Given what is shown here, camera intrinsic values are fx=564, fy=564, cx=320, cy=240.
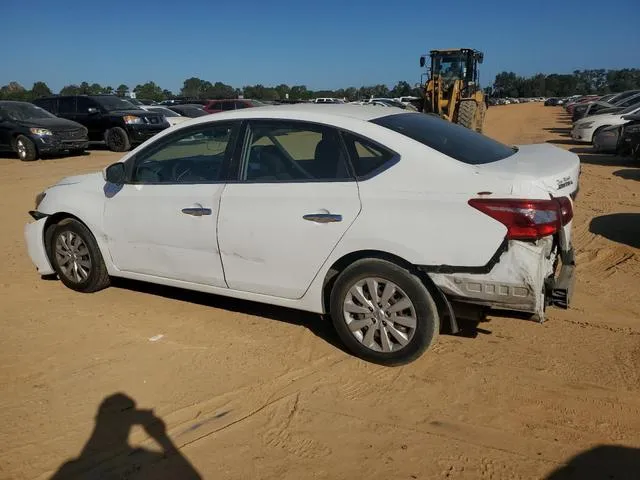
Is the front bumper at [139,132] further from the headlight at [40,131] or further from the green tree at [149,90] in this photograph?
the green tree at [149,90]

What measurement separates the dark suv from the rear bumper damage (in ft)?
52.8

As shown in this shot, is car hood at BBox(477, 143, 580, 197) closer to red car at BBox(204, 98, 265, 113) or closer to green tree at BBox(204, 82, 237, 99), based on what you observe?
red car at BBox(204, 98, 265, 113)

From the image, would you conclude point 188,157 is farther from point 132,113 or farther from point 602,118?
point 602,118

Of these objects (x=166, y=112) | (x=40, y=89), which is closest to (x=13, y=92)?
(x=40, y=89)

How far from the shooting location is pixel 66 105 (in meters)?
19.2

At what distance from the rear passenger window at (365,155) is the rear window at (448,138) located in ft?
0.70

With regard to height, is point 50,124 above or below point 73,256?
above

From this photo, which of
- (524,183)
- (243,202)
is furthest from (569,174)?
(243,202)

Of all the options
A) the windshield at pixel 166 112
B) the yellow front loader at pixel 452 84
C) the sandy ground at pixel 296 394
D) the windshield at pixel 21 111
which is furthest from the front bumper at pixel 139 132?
the sandy ground at pixel 296 394

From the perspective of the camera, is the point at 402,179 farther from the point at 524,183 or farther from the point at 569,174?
the point at 569,174

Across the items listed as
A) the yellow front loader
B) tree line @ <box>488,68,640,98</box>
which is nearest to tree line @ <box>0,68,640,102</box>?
tree line @ <box>488,68,640,98</box>

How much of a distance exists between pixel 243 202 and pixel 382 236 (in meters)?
1.10

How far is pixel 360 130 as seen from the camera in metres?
3.82

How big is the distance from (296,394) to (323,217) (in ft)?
3.76
